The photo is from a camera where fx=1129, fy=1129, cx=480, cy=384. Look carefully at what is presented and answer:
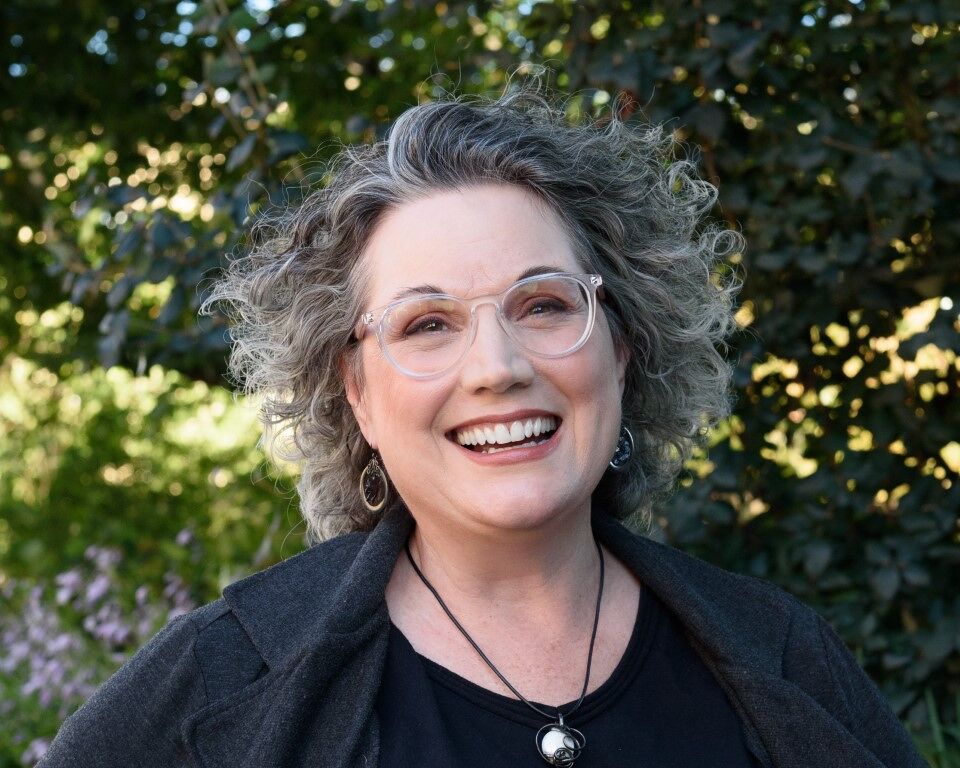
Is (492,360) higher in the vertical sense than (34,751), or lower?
higher

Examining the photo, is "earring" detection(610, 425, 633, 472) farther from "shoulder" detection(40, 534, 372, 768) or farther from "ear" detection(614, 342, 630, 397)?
"shoulder" detection(40, 534, 372, 768)

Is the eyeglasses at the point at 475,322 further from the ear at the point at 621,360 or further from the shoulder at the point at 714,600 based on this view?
the shoulder at the point at 714,600

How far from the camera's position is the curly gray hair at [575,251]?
6.71 feet

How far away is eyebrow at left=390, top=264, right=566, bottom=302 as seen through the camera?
1.87 meters

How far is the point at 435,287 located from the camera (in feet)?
6.13

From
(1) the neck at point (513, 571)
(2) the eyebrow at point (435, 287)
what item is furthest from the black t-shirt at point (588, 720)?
(2) the eyebrow at point (435, 287)

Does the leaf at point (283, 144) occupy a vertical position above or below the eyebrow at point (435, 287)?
below

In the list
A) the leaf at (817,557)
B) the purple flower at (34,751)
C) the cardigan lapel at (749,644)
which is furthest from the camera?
the purple flower at (34,751)

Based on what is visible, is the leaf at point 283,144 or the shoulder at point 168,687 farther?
the leaf at point 283,144

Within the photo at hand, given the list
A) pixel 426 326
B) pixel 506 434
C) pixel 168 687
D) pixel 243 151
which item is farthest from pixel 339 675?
pixel 243 151

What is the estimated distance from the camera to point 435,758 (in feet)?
5.82

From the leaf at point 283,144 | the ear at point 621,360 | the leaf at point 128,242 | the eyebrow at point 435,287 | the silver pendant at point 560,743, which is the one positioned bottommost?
the silver pendant at point 560,743

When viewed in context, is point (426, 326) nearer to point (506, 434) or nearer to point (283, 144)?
point (506, 434)

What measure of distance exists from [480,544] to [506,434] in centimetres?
23
